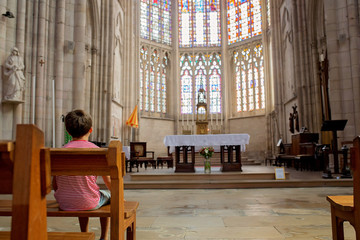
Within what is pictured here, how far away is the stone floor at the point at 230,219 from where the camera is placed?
2.87m

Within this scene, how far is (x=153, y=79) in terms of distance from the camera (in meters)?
21.1

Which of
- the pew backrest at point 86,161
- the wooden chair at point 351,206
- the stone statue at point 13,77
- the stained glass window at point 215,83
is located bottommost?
the wooden chair at point 351,206

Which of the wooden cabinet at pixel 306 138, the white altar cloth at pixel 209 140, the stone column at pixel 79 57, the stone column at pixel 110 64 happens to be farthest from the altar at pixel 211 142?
the stone column at pixel 110 64

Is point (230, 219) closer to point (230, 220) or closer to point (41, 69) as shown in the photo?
point (230, 220)

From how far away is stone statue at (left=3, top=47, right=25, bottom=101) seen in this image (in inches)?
267

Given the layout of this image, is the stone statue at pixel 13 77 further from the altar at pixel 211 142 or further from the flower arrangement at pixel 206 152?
the flower arrangement at pixel 206 152

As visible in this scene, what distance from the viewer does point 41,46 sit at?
7.91 metres

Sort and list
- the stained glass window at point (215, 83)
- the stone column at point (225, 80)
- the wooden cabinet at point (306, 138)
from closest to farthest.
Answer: the wooden cabinet at point (306, 138) → the stone column at point (225, 80) → the stained glass window at point (215, 83)

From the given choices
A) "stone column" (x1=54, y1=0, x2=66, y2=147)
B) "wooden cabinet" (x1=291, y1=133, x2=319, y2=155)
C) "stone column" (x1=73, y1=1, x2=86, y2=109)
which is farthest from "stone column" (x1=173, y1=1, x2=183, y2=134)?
"stone column" (x1=54, y1=0, x2=66, y2=147)

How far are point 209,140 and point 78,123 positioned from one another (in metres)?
6.41

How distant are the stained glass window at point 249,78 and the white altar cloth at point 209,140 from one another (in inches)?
474

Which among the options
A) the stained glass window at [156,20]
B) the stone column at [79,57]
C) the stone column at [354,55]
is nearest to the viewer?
the stone column at [354,55]

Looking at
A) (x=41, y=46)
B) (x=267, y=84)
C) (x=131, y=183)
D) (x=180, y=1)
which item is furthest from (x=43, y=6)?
(x=180, y=1)

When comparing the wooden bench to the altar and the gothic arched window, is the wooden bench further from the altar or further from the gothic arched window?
the gothic arched window
